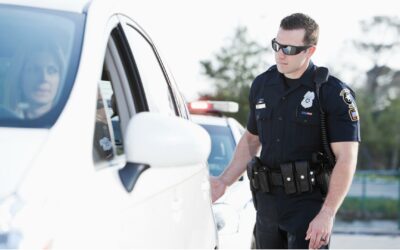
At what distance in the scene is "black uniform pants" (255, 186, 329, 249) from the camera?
493 centimetres

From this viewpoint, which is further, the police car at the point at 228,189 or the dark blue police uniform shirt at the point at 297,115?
the police car at the point at 228,189

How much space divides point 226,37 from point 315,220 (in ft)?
165

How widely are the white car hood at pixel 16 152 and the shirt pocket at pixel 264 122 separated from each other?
8.26 feet

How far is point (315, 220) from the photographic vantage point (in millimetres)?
4641

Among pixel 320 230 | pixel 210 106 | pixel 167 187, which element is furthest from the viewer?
pixel 210 106

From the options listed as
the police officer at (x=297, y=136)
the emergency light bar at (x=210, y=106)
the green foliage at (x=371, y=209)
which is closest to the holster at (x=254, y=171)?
the police officer at (x=297, y=136)

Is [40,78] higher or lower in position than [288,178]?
higher

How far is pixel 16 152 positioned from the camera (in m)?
2.51

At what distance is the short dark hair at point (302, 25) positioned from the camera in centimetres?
494

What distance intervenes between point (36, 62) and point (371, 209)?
19.2m

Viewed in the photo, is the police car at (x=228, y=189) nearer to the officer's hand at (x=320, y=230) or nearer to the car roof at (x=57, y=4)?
the officer's hand at (x=320, y=230)

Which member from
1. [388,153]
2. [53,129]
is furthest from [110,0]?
[388,153]

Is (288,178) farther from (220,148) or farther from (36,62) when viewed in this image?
(220,148)

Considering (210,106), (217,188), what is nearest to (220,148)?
(210,106)
